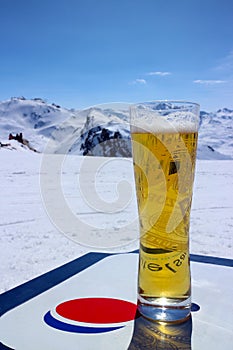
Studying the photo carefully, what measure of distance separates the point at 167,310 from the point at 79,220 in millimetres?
2202

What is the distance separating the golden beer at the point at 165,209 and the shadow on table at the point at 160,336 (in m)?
0.03

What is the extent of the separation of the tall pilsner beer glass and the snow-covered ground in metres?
1.07

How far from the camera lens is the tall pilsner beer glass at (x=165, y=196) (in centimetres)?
61

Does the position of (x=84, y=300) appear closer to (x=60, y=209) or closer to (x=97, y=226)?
(x=97, y=226)

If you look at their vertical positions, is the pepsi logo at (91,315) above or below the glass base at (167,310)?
below

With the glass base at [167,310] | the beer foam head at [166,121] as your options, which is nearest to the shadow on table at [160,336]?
the glass base at [167,310]

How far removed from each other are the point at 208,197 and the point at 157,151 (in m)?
3.27

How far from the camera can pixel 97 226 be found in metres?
2.56

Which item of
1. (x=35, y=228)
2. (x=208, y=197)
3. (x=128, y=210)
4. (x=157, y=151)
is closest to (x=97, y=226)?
(x=35, y=228)

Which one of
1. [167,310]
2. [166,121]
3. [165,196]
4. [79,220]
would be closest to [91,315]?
[167,310]

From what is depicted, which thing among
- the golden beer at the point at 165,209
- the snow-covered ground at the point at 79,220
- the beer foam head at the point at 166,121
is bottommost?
the snow-covered ground at the point at 79,220

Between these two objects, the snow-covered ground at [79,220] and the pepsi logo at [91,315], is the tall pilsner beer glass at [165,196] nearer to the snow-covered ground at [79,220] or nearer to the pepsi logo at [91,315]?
the pepsi logo at [91,315]

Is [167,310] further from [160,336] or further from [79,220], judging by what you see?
[79,220]

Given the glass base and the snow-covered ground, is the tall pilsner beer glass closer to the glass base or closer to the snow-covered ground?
the glass base
